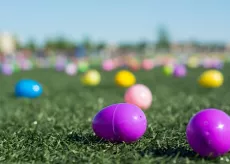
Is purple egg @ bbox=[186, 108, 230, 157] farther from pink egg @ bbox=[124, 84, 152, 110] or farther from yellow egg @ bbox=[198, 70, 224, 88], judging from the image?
yellow egg @ bbox=[198, 70, 224, 88]

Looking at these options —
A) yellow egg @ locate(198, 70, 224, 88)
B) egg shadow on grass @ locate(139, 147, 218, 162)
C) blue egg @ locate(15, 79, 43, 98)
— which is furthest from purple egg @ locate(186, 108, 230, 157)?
yellow egg @ locate(198, 70, 224, 88)

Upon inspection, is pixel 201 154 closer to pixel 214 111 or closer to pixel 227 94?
pixel 214 111

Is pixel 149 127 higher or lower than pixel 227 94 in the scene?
higher

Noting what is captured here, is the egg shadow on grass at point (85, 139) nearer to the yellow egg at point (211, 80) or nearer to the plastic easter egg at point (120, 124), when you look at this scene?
the plastic easter egg at point (120, 124)

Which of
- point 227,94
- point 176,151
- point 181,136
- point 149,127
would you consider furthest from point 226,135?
point 227,94

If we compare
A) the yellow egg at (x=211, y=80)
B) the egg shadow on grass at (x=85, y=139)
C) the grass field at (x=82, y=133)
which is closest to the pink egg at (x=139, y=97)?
the grass field at (x=82, y=133)
